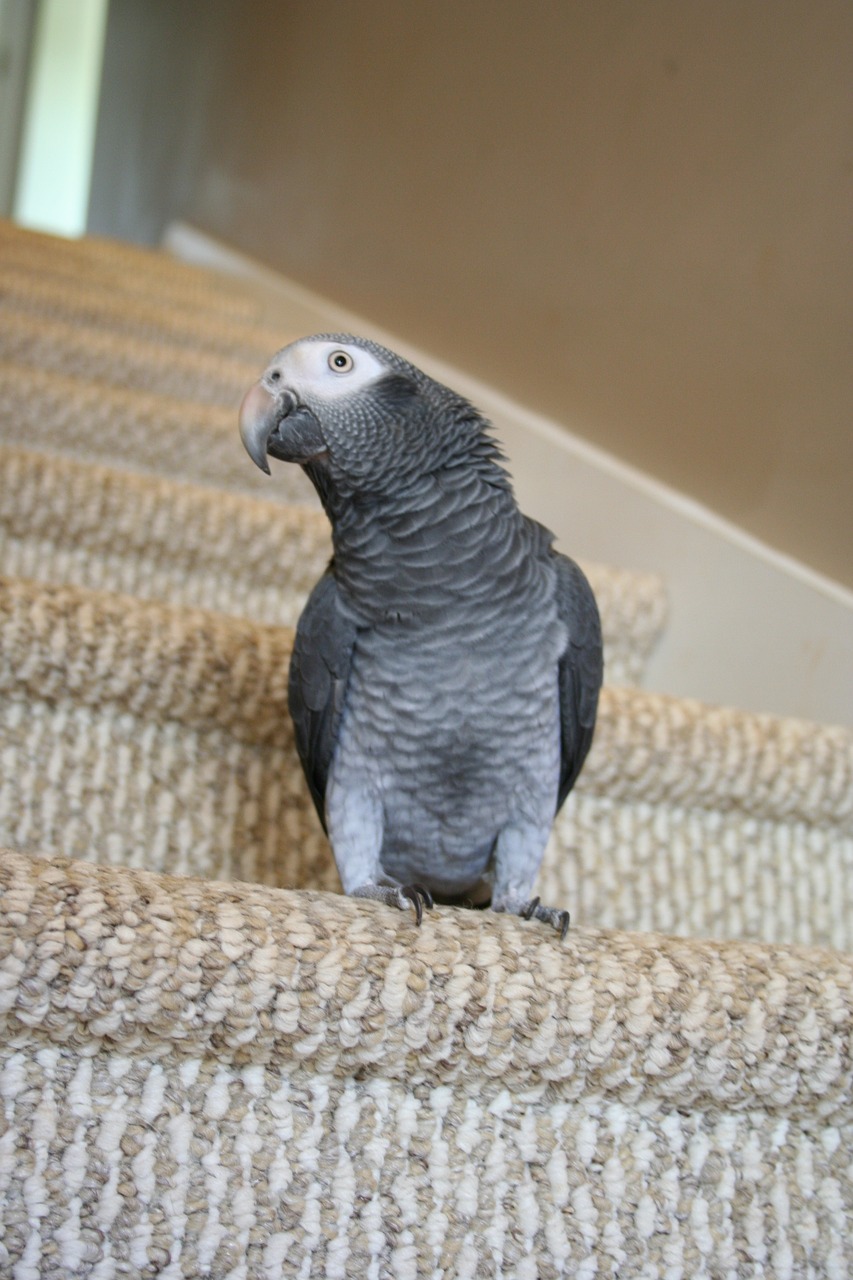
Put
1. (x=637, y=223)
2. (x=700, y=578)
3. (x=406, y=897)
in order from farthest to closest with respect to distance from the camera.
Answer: (x=637, y=223)
(x=700, y=578)
(x=406, y=897)

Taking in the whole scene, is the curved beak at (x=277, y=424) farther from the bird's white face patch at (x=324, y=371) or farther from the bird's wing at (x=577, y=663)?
the bird's wing at (x=577, y=663)

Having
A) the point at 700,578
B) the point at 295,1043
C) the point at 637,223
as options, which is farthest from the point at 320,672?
the point at 637,223

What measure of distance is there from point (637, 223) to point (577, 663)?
0.93m

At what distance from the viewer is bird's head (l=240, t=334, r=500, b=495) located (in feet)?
2.75

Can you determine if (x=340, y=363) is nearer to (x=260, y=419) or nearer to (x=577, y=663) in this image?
(x=260, y=419)

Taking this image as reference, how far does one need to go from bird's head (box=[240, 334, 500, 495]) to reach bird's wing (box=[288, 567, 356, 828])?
0.31ft

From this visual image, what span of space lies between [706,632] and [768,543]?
142 millimetres

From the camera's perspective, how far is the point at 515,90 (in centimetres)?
191

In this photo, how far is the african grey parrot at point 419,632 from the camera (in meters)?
0.84

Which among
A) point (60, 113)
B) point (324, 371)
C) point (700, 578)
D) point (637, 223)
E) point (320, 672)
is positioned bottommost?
point (320, 672)

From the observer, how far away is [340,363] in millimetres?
843

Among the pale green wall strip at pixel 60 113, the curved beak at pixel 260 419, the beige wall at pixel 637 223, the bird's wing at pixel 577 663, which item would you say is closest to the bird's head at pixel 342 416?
the curved beak at pixel 260 419

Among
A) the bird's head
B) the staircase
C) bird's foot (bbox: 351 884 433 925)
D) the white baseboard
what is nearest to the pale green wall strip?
the white baseboard

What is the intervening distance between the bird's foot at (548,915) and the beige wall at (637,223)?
61 cm
